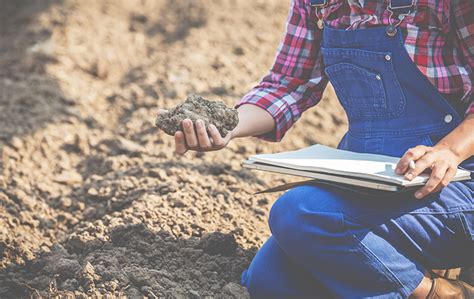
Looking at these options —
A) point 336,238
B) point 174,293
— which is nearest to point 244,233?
point 174,293

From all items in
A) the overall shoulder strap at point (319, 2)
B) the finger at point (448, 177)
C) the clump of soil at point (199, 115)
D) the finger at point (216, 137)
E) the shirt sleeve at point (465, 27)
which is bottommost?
the finger at point (448, 177)

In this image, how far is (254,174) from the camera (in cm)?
341

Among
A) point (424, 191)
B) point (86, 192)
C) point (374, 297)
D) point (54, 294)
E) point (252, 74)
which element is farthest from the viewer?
point (252, 74)

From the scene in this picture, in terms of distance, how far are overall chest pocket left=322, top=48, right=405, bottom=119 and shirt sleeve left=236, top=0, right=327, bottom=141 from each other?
12cm

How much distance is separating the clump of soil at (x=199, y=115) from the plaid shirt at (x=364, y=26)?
0.74ft

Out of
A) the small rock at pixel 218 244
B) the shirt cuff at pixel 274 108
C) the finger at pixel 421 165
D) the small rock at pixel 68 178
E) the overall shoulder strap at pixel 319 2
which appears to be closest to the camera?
the finger at pixel 421 165

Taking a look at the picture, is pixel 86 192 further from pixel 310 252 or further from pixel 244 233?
pixel 310 252

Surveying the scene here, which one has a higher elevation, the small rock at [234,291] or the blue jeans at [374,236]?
the blue jeans at [374,236]

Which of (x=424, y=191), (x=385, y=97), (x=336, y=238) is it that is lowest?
(x=336, y=238)

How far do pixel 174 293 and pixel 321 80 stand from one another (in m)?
0.79

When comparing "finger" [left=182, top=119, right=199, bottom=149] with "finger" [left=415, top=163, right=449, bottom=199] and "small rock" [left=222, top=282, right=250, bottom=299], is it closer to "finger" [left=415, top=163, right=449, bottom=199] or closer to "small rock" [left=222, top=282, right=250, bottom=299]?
"small rock" [left=222, top=282, right=250, bottom=299]

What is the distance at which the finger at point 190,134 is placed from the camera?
212cm

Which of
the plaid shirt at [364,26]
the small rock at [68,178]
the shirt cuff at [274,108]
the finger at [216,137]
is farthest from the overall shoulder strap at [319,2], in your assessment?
the small rock at [68,178]

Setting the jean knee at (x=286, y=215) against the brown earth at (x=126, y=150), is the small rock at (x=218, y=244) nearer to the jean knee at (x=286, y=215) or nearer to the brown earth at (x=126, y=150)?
the brown earth at (x=126, y=150)
